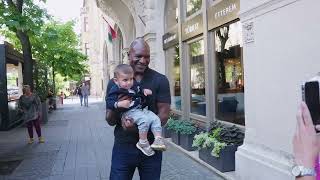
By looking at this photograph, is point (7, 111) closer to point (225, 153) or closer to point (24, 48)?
point (24, 48)

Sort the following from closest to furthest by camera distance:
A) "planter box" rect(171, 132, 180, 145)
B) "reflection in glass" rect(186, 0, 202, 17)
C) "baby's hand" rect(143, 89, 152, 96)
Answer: "baby's hand" rect(143, 89, 152, 96) → "planter box" rect(171, 132, 180, 145) → "reflection in glass" rect(186, 0, 202, 17)

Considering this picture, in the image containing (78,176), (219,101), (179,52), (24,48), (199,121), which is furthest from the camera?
(24,48)

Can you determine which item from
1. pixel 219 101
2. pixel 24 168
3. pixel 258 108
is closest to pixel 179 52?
pixel 219 101

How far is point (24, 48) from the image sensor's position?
1878cm

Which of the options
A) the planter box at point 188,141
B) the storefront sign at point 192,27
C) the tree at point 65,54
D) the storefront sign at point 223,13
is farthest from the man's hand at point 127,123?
the tree at point 65,54

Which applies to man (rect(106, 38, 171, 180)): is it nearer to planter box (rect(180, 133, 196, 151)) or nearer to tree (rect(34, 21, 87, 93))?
planter box (rect(180, 133, 196, 151))

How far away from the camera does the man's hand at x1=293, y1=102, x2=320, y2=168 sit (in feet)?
5.17

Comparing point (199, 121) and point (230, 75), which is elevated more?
point (230, 75)

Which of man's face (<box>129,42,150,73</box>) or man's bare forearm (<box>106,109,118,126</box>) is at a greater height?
man's face (<box>129,42,150,73</box>)

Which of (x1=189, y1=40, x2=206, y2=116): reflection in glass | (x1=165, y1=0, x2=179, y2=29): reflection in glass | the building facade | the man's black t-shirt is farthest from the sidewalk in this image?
the man's black t-shirt

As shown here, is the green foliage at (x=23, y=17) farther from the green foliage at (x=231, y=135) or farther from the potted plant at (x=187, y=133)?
the green foliage at (x=231, y=135)

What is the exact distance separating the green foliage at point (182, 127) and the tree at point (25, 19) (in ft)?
15.8

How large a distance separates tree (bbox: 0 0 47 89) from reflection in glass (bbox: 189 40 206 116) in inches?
184

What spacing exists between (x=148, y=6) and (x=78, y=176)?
7769 millimetres
